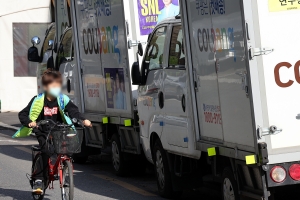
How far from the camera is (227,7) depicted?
26.7ft

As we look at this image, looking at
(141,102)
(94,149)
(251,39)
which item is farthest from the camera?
(94,149)

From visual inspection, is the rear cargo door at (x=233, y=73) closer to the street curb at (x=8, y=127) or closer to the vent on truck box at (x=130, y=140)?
the vent on truck box at (x=130, y=140)

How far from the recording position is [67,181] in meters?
9.28

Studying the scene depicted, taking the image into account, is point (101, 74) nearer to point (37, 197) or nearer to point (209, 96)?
point (37, 197)

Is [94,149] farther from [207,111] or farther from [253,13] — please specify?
[253,13]

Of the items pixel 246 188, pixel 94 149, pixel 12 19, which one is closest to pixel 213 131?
pixel 246 188

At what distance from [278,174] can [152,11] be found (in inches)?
190

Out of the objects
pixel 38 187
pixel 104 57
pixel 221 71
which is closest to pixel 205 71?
pixel 221 71

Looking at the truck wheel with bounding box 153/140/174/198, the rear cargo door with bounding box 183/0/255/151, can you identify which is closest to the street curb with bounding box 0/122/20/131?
the truck wheel with bounding box 153/140/174/198

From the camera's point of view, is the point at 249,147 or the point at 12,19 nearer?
the point at 249,147

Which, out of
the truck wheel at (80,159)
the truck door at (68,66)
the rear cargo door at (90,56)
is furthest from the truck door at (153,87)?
the truck wheel at (80,159)

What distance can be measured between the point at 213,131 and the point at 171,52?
171 centimetres

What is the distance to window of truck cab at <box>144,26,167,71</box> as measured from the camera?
10.7 metres

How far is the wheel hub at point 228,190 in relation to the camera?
337 inches
